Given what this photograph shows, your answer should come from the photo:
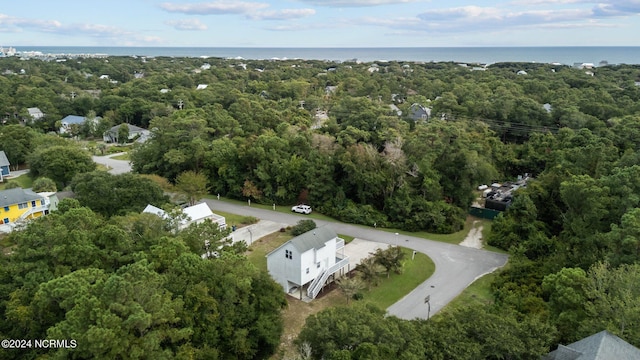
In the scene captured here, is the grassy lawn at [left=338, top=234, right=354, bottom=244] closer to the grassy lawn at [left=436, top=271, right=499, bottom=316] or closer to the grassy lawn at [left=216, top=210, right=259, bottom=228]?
the grassy lawn at [left=216, top=210, right=259, bottom=228]

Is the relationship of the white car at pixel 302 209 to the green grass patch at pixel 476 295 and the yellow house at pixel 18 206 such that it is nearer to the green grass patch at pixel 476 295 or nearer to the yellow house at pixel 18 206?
the green grass patch at pixel 476 295

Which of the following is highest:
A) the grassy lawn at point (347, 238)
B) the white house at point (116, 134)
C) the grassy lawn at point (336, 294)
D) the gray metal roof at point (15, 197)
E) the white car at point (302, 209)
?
the white house at point (116, 134)

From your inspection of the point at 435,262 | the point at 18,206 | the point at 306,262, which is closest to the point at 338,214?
the point at 435,262

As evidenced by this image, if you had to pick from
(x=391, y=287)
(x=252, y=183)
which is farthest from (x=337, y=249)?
(x=252, y=183)

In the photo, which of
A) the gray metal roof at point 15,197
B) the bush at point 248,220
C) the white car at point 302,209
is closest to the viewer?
the gray metal roof at point 15,197

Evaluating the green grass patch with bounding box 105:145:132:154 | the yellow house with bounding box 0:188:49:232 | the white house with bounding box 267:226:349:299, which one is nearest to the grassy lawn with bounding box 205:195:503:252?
the white house with bounding box 267:226:349:299

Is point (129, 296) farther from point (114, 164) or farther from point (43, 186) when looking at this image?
point (114, 164)

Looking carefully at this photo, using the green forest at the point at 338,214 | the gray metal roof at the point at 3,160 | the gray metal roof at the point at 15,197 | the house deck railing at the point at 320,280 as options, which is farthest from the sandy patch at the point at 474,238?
the gray metal roof at the point at 3,160
